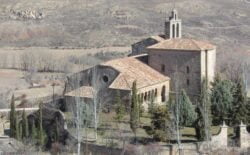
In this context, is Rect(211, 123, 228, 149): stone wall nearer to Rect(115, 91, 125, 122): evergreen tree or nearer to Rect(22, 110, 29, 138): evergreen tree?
Rect(115, 91, 125, 122): evergreen tree

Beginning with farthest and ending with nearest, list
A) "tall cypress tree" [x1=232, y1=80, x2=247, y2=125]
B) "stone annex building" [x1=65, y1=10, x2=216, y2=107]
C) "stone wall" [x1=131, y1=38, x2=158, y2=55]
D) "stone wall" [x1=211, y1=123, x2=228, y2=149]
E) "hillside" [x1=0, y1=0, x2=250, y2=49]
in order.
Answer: "hillside" [x1=0, y1=0, x2=250, y2=49] → "stone wall" [x1=131, y1=38, x2=158, y2=55] → "stone annex building" [x1=65, y1=10, x2=216, y2=107] → "tall cypress tree" [x1=232, y1=80, x2=247, y2=125] → "stone wall" [x1=211, y1=123, x2=228, y2=149]

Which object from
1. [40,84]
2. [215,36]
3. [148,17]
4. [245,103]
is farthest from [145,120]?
[148,17]

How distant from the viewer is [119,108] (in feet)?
141

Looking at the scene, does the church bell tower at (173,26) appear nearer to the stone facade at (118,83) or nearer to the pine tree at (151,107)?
the stone facade at (118,83)

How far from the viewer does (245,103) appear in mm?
41281

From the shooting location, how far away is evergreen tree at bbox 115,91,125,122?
4194 cm

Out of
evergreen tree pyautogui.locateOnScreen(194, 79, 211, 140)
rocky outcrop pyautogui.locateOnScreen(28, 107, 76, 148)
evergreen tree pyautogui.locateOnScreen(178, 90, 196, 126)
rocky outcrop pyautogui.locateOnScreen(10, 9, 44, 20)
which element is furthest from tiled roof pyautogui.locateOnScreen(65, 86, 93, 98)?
rocky outcrop pyautogui.locateOnScreen(10, 9, 44, 20)

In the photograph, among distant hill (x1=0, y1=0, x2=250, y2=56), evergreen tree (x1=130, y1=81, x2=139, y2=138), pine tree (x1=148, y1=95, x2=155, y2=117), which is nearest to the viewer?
evergreen tree (x1=130, y1=81, x2=139, y2=138)

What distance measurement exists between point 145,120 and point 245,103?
5.95 metres

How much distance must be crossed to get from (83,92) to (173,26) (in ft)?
37.0

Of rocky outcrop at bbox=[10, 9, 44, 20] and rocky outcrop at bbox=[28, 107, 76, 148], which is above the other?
rocky outcrop at bbox=[10, 9, 44, 20]

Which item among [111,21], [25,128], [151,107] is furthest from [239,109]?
[111,21]

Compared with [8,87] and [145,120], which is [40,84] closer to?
[8,87]

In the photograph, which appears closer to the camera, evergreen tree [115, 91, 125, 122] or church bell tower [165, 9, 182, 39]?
evergreen tree [115, 91, 125, 122]
